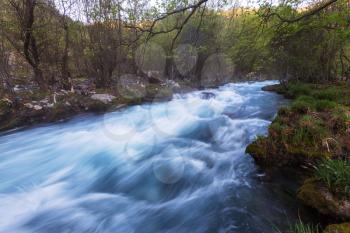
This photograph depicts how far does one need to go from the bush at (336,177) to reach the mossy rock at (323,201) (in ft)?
0.34

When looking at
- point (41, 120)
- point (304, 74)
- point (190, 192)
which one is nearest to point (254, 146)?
point (190, 192)

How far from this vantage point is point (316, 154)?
5.86 m

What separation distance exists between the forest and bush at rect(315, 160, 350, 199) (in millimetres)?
15

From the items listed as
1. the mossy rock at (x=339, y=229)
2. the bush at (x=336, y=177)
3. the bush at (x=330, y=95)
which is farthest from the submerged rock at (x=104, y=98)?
the mossy rock at (x=339, y=229)

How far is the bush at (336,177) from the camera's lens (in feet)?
13.8

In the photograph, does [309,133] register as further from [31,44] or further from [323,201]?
[31,44]

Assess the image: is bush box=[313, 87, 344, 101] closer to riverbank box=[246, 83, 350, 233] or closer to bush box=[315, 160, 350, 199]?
riverbank box=[246, 83, 350, 233]

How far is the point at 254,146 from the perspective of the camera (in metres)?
6.79

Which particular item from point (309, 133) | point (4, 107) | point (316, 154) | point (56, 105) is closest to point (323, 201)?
point (316, 154)

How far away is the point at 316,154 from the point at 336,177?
1561 mm

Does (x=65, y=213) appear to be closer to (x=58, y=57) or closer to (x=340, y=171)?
(x=340, y=171)

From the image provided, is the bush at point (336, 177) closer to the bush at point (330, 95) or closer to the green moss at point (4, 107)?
the bush at point (330, 95)

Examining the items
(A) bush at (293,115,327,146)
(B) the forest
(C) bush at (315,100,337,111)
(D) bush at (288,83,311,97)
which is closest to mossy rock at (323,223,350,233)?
(B) the forest

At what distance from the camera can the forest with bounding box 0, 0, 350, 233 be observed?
5457 mm
